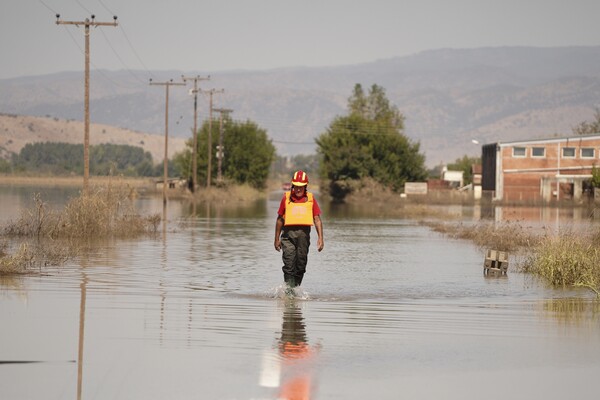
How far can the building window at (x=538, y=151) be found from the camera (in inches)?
3827

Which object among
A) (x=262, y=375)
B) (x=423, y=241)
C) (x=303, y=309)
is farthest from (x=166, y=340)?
(x=423, y=241)

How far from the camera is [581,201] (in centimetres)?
8675

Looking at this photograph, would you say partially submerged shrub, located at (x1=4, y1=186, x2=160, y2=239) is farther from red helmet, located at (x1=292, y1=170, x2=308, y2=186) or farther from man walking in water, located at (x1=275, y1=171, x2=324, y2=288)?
red helmet, located at (x1=292, y1=170, x2=308, y2=186)

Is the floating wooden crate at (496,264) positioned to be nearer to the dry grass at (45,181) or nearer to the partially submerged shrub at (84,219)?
the partially submerged shrub at (84,219)

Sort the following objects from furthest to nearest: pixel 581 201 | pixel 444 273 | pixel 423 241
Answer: pixel 581 201
pixel 423 241
pixel 444 273

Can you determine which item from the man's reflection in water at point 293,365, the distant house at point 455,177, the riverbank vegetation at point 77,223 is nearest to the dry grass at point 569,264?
the man's reflection in water at point 293,365

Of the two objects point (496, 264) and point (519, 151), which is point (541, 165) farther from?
point (496, 264)

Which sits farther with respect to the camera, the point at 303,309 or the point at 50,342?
the point at 303,309

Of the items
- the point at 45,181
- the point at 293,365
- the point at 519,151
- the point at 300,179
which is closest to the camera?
the point at 293,365

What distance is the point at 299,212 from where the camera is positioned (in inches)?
763

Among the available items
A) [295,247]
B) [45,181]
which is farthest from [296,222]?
[45,181]

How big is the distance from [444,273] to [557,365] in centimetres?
1373

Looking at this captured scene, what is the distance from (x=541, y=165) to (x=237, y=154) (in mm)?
28566

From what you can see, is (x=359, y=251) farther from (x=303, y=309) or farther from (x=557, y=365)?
(x=557, y=365)
